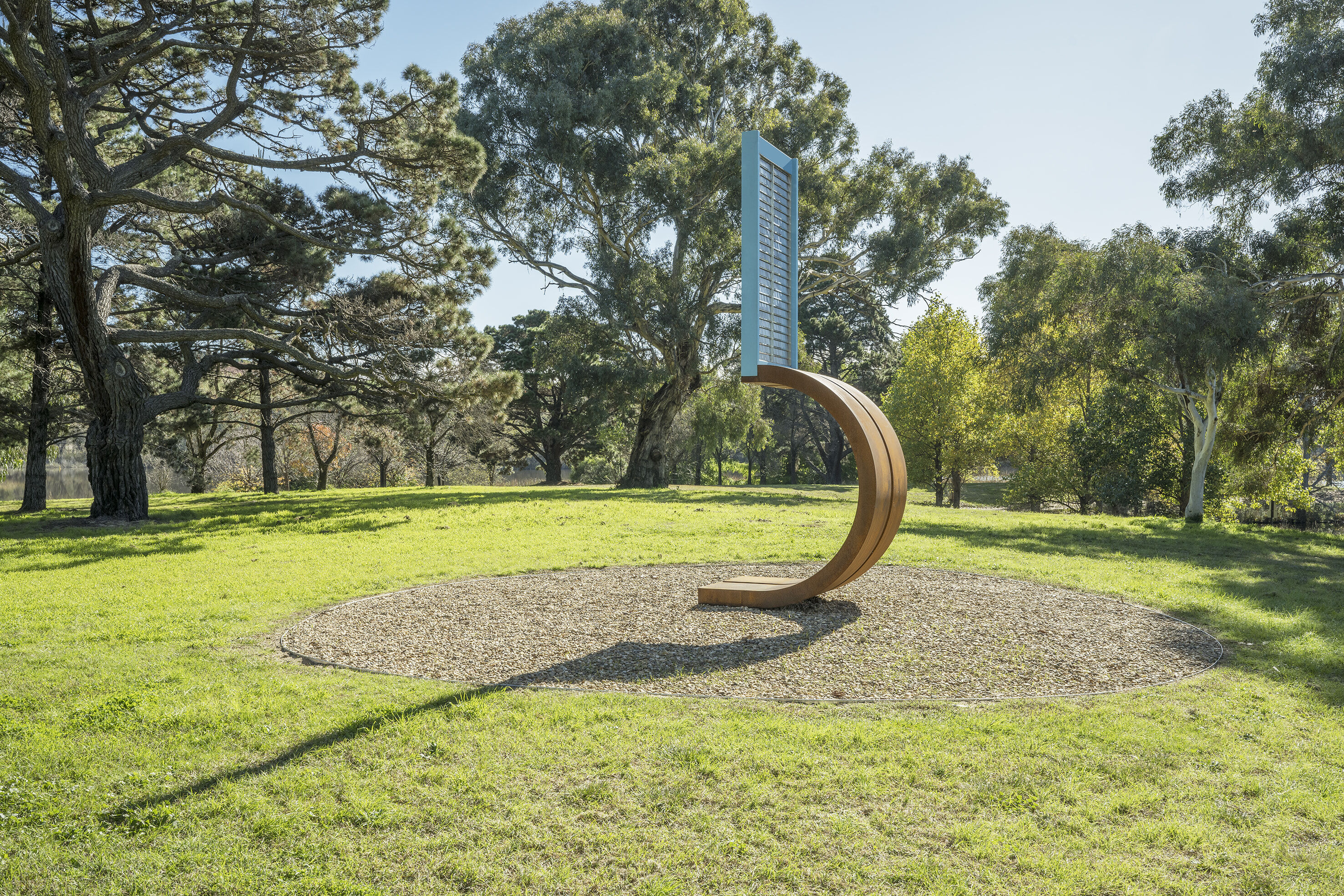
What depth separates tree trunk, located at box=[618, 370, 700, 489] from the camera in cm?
2586

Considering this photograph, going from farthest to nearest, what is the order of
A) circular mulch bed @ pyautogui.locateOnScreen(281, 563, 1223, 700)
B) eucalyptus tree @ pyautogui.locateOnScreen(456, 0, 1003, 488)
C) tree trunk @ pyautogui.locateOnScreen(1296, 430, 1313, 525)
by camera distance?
eucalyptus tree @ pyautogui.locateOnScreen(456, 0, 1003, 488)
tree trunk @ pyautogui.locateOnScreen(1296, 430, 1313, 525)
circular mulch bed @ pyautogui.locateOnScreen(281, 563, 1223, 700)

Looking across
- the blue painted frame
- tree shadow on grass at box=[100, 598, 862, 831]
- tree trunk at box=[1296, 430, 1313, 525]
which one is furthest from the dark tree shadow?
tree trunk at box=[1296, 430, 1313, 525]

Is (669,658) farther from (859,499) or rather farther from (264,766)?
(264,766)

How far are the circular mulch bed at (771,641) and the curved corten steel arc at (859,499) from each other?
0.18m

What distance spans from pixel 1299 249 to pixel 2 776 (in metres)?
21.4

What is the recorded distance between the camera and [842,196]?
23781 millimetres

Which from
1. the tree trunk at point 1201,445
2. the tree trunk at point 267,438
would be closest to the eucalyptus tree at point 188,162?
the tree trunk at point 267,438

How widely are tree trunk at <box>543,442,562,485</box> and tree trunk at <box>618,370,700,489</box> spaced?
13.2 meters

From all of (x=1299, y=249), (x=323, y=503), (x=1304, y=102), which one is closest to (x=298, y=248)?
(x=323, y=503)

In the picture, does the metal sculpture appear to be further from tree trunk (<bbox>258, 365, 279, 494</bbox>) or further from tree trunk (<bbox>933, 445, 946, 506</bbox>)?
tree trunk (<bbox>258, 365, 279, 494</bbox>)

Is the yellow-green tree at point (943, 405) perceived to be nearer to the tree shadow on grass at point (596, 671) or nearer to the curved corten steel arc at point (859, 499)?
the curved corten steel arc at point (859, 499)

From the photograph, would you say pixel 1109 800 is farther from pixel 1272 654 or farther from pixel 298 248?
pixel 298 248

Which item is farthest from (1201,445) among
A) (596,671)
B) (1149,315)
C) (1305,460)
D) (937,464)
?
(596,671)

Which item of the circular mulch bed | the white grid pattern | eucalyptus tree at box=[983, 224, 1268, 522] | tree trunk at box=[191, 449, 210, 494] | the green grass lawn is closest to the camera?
the green grass lawn
